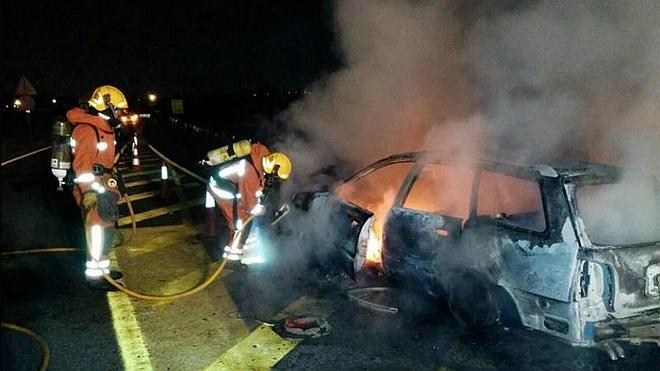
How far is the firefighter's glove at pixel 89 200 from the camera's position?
5.73 metres

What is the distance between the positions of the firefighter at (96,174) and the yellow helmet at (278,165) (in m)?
1.67

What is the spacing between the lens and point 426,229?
16.6ft

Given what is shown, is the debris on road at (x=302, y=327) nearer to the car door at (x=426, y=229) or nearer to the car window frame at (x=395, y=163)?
the car door at (x=426, y=229)

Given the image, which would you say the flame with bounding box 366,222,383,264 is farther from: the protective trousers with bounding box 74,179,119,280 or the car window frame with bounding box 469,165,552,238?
the protective trousers with bounding box 74,179,119,280

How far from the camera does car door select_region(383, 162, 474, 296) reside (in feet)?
16.3

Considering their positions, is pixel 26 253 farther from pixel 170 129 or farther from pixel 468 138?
pixel 170 129

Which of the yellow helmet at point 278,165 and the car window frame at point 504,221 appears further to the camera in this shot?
the yellow helmet at point 278,165

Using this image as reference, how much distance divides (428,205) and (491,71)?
3364 mm

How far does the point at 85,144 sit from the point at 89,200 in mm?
571

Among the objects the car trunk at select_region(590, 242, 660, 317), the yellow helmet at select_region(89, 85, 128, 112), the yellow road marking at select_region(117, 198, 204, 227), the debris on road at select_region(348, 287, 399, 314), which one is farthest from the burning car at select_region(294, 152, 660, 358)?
the yellow road marking at select_region(117, 198, 204, 227)

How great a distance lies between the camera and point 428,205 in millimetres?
6012

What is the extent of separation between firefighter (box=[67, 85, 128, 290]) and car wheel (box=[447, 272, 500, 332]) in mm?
3570

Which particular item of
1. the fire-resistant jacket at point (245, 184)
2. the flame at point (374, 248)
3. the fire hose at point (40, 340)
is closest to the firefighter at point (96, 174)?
the fire hose at point (40, 340)

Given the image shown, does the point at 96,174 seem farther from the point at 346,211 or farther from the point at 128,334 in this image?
the point at 346,211
